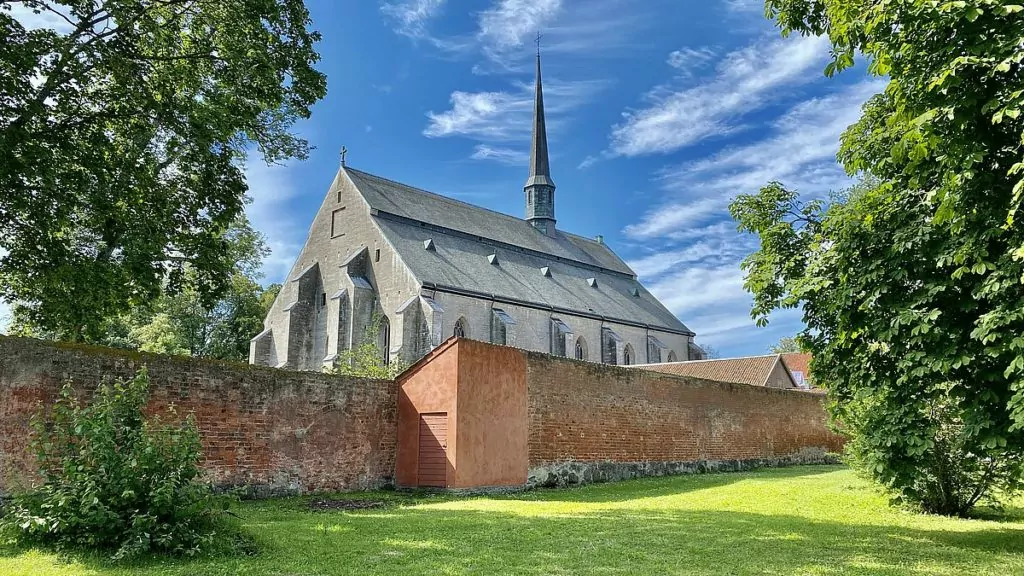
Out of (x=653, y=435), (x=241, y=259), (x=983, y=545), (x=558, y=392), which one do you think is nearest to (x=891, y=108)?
(x=983, y=545)

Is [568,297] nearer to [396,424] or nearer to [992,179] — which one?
[396,424]

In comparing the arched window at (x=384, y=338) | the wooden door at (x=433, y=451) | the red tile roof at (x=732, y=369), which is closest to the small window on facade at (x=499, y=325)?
the arched window at (x=384, y=338)

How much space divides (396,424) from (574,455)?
14.7 feet

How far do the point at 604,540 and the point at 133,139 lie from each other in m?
11.6

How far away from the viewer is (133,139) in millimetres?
13586

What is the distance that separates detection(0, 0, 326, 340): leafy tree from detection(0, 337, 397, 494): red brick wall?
290cm

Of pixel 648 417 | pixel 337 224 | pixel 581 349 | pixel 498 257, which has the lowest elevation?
pixel 648 417

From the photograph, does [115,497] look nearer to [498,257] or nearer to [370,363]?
[370,363]

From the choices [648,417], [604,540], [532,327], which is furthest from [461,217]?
[604,540]

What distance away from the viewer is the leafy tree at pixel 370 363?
74.8ft

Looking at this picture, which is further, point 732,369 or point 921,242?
point 732,369

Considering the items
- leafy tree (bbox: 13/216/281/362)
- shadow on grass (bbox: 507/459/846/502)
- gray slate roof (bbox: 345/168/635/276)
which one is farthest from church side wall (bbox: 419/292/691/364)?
shadow on grass (bbox: 507/459/846/502)

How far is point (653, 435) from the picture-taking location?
1895 cm

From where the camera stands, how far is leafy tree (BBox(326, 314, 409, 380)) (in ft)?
74.8
